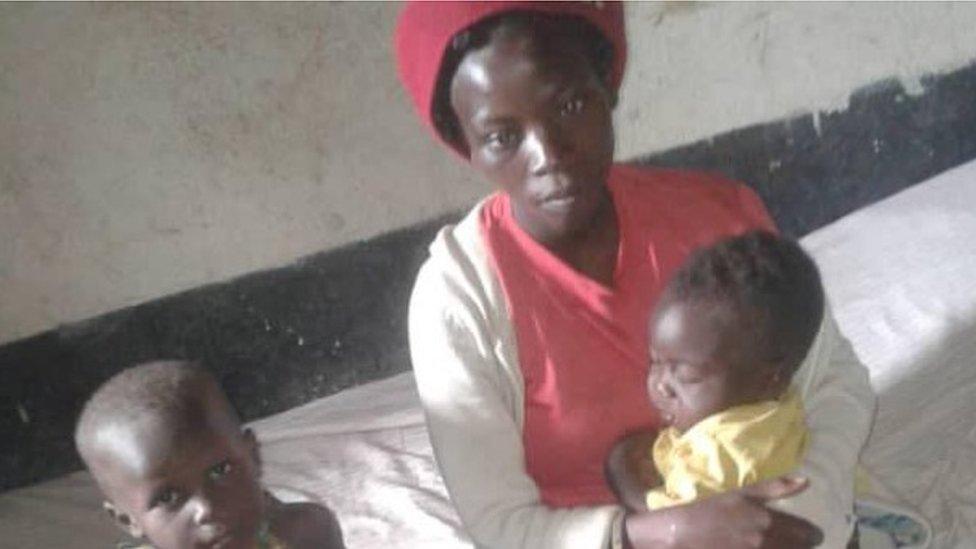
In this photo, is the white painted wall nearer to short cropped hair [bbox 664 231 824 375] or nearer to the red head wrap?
the red head wrap

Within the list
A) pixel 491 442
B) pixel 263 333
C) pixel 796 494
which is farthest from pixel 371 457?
pixel 796 494

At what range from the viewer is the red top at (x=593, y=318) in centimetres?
121

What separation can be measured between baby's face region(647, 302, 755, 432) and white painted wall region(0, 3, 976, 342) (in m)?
0.82

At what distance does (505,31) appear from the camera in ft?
3.64

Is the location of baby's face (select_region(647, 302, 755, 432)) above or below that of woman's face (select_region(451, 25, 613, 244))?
below

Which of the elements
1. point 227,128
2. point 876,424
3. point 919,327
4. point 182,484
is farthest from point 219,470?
point 919,327

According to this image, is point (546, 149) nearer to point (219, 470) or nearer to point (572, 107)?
point (572, 107)

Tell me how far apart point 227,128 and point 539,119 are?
0.79 meters

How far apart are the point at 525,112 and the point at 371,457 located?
0.83 metres

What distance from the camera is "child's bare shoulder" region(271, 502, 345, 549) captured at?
1.34 m

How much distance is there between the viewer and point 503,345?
120 cm

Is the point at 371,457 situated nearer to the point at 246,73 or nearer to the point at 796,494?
the point at 246,73

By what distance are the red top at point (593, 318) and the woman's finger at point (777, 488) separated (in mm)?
170

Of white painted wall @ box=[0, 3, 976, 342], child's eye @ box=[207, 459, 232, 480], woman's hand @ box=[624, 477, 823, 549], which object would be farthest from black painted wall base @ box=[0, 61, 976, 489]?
woman's hand @ box=[624, 477, 823, 549]
